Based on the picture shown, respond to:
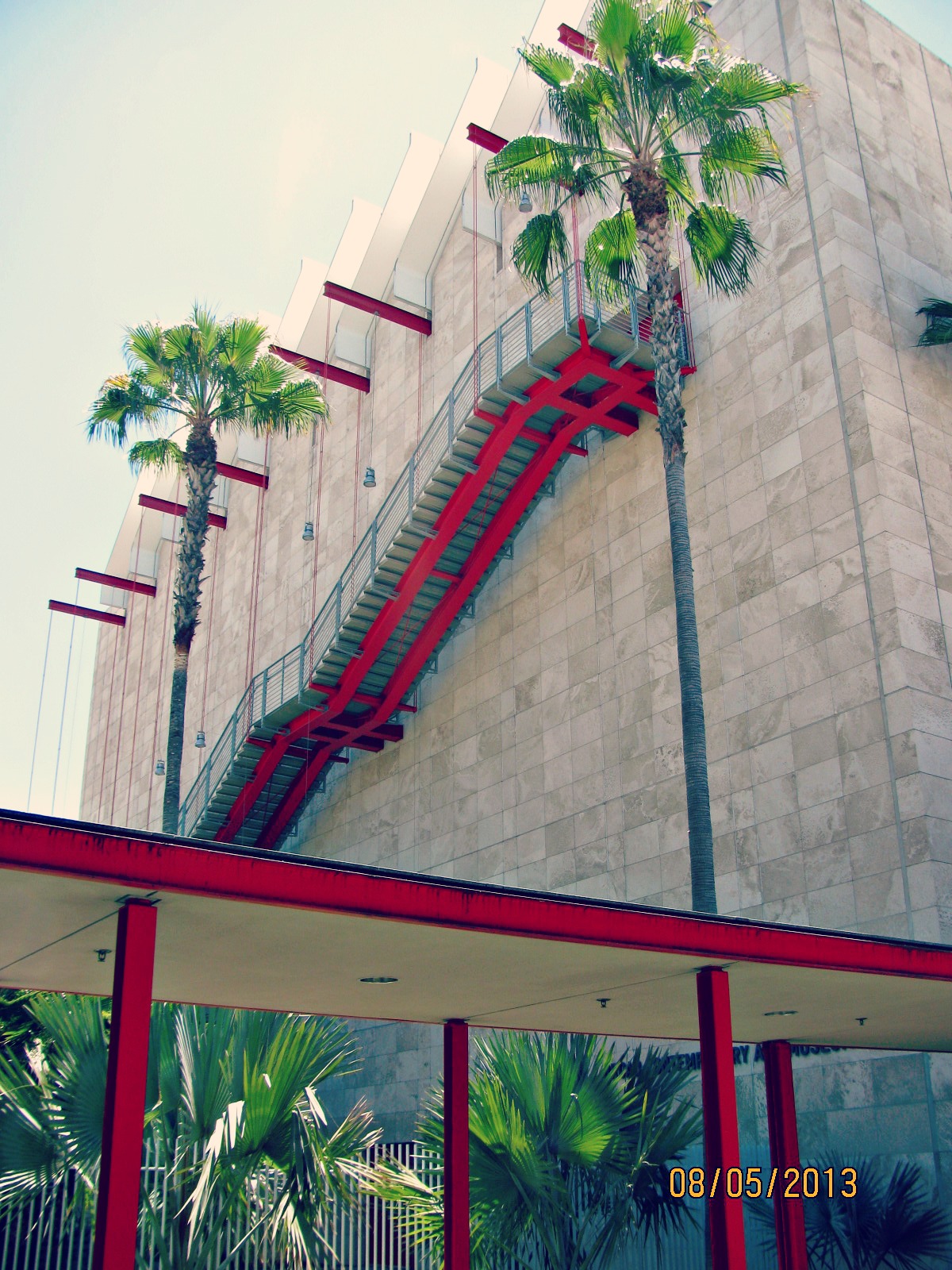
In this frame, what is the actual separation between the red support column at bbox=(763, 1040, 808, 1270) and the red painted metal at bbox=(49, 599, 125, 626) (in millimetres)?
36311

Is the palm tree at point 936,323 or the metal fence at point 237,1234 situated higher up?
the palm tree at point 936,323

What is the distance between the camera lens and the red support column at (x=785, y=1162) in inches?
520

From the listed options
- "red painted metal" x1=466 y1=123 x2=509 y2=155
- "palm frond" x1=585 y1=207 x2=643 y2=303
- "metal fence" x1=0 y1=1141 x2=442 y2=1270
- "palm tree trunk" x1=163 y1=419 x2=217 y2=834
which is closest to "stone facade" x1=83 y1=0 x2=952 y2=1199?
"palm frond" x1=585 y1=207 x2=643 y2=303

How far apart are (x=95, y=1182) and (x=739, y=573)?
1280 cm

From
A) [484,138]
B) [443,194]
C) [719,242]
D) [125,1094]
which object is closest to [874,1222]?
[125,1094]

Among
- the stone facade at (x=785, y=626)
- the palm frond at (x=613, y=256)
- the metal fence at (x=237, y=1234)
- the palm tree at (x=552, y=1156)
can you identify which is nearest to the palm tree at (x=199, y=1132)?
the metal fence at (x=237, y=1234)

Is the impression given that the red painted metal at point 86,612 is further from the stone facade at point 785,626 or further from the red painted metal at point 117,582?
the stone facade at point 785,626

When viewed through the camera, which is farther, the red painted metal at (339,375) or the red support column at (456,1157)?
the red painted metal at (339,375)

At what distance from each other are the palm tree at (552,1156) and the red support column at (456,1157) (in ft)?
1.67

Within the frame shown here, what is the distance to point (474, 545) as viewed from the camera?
2394 cm

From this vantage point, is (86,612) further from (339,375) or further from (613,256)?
(613,256)

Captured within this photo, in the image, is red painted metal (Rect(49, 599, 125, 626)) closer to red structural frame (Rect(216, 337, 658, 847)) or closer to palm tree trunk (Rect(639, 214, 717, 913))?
red structural frame (Rect(216, 337, 658, 847))

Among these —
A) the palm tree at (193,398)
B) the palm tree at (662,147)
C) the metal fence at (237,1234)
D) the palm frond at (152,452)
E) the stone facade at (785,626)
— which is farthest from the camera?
the palm frond at (152,452)

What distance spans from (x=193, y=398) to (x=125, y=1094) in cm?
1821
